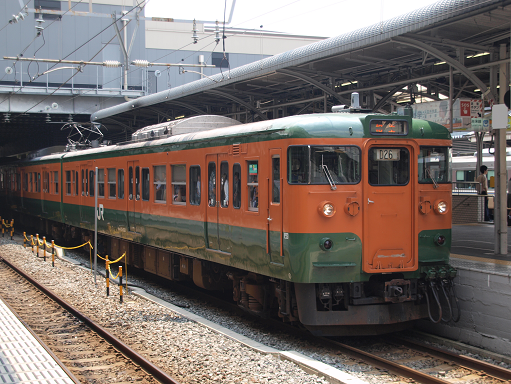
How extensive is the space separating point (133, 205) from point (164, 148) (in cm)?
221

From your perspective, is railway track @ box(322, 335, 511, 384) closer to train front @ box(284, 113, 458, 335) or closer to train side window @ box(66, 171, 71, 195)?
train front @ box(284, 113, 458, 335)

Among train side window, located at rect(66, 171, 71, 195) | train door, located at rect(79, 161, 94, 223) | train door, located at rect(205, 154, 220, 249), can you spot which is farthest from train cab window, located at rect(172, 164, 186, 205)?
train side window, located at rect(66, 171, 71, 195)

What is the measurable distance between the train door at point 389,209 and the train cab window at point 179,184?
13.2ft

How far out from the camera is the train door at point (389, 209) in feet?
24.9

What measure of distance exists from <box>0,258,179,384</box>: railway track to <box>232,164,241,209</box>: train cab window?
102 inches

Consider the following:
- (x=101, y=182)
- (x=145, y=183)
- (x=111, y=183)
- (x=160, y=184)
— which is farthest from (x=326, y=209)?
(x=101, y=182)

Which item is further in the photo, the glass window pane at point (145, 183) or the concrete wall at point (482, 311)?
the glass window pane at point (145, 183)

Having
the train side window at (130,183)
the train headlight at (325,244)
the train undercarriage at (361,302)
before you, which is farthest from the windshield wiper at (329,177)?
the train side window at (130,183)

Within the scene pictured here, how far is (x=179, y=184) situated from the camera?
10.8 metres

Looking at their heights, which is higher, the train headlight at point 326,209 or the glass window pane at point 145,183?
the glass window pane at point 145,183

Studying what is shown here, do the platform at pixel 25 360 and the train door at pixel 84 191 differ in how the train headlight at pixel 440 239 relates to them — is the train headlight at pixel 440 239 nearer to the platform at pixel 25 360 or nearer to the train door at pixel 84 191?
the platform at pixel 25 360

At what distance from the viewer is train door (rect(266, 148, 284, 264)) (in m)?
7.66

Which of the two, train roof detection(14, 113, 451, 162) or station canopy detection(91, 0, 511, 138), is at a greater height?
station canopy detection(91, 0, 511, 138)

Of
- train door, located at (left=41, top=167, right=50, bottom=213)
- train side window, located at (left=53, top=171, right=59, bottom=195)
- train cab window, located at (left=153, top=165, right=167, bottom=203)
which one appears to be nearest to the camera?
train cab window, located at (left=153, top=165, right=167, bottom=203)
